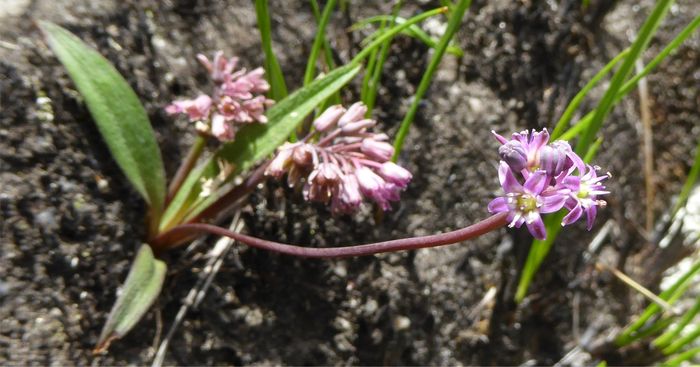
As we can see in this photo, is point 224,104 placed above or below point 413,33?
below

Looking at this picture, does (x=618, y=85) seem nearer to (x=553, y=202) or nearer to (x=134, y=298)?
(x=553, y=202)

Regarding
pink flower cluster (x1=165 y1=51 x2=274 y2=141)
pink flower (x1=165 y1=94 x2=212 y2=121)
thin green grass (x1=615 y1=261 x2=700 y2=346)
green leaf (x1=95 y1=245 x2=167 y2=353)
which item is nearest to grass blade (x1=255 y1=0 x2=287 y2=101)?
pink flower cluster (x1=165 y1=51 x2=274 y2=141)

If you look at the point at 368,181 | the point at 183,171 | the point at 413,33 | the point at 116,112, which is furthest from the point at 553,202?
the point at 116,112

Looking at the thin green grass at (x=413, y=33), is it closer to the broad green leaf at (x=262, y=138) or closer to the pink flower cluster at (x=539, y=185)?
the broad green leaf at (x=262, y=138)

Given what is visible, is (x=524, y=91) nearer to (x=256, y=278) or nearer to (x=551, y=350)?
(x=551, y=350)

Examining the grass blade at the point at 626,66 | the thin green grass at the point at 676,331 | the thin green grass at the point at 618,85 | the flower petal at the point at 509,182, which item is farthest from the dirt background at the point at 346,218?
the flower petal at the point at 509,182

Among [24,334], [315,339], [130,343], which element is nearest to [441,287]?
[315,339]

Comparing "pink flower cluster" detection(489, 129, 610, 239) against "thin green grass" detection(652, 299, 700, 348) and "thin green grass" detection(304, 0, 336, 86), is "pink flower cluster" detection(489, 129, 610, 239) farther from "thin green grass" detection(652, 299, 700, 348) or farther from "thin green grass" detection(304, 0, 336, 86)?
"thin green grass" detection(652, 299, 700, 348)
